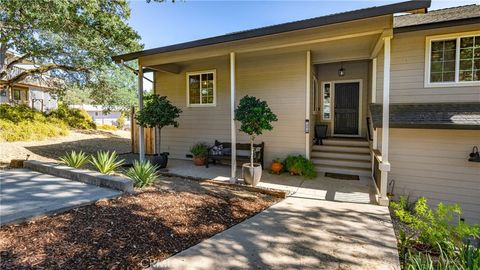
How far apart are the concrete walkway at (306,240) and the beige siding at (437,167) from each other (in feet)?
6.11

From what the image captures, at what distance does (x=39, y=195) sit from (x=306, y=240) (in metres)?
4.09

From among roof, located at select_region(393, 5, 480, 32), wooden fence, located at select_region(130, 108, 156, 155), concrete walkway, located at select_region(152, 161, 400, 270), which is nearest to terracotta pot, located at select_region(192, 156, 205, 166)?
wooden fence, located at select_region(130, 108, 156, 155)

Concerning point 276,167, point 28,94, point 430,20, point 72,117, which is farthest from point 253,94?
point 28,94

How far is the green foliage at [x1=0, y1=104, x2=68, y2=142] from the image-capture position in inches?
404

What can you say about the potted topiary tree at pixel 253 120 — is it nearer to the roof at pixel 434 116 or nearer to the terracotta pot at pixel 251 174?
the terracotta pot at pixel 251 174

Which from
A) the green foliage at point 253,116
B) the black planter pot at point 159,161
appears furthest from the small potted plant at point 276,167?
the black planter pot at point 159,161

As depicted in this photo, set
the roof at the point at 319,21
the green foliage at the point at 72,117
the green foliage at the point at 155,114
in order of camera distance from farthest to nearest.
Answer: the green foliage at the point at 72,117 → the green foliage at the point at 155,114 → the roof at the point at 319,21

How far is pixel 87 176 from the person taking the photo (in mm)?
4816

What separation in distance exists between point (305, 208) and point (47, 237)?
3.64 meters

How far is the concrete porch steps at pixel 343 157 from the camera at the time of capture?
6.82m

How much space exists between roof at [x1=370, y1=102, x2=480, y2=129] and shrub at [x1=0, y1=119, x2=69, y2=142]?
510 inches

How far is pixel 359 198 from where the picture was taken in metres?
4.95

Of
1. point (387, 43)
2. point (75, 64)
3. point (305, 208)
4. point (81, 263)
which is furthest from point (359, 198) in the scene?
point (75, 64)

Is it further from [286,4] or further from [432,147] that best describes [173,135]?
[432,147]
